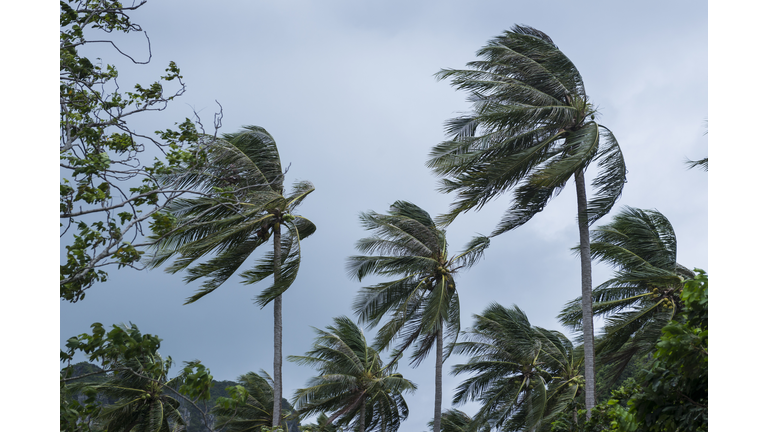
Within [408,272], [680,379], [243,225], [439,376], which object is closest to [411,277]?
[408,272]

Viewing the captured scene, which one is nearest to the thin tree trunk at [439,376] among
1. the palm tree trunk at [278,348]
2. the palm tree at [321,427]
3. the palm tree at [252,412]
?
the palm tree at [321,427]

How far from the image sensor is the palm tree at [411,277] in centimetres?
1827

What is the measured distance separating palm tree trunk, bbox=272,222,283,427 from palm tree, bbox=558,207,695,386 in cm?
827

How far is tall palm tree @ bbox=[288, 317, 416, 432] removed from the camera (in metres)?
18.5

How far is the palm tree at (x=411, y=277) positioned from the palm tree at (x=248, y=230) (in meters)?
2.79

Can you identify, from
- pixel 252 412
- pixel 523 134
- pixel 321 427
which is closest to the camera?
pixel 523 134

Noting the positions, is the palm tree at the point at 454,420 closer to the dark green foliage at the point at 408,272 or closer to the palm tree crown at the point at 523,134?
the dark green foliage at the point at 408,272

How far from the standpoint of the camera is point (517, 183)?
13547mm

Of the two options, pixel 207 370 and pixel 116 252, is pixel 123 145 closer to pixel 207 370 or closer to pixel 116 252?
pixel 116 252

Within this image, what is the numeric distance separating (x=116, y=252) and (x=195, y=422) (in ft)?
114

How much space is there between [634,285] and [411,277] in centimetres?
648

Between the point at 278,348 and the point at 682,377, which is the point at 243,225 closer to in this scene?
the point at 278,348

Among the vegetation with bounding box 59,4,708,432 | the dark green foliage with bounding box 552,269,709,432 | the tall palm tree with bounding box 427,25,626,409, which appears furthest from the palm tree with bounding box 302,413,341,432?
the dark green foliage with bounding box 552,269,709,432

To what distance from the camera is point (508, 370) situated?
19641mm
